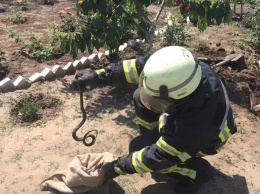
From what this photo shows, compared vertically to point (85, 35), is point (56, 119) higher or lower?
lower

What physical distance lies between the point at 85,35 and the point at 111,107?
0.98m

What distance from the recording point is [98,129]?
13.3 feet

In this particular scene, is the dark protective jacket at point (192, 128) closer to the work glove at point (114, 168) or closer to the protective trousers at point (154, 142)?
the work glove at point (114, 168)

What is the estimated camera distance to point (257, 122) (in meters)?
4.32

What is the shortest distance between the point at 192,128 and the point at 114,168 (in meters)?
0.80

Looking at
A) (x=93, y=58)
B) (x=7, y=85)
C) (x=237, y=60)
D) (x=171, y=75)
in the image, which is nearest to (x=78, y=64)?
(x=93, y=58)

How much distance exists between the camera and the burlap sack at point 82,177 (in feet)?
9.93

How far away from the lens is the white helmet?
2404 mm

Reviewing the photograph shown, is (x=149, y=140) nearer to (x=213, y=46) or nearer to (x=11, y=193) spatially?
(x=11, y=193)

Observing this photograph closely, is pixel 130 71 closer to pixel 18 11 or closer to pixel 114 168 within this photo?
pixel 114 168

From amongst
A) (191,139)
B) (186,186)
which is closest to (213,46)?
(186,186)

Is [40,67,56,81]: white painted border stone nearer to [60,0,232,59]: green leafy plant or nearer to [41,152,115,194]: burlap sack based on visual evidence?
[60,0,232,59]: green leafy plant

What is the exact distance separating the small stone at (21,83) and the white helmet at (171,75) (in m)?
2.67

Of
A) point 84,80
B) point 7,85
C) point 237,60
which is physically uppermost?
point 84,80
